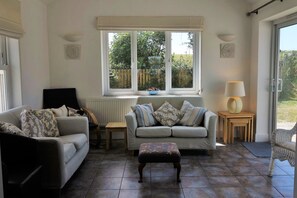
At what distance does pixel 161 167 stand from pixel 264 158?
5.18ft

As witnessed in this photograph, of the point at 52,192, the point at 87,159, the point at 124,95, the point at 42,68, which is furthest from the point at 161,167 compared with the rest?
the point at 42,68

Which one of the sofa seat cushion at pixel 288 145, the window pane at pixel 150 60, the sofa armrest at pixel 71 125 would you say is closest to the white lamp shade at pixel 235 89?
the window pane at pixel 150 60

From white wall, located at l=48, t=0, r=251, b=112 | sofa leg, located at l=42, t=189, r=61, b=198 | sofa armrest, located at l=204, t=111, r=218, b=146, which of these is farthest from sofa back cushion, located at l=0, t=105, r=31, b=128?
sofa armrest, located at l=204, t=111, r=218, b=146

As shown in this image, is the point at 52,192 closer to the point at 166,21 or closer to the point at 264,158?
the point at 264,158

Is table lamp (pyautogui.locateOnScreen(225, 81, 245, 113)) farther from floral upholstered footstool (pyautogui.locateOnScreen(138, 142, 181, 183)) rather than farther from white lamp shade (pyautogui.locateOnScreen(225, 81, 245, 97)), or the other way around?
floral upholstered footstool (pyautogui.locateOnScreen(138, 142, 181, 183))

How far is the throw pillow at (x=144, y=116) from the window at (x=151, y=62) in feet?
2.89

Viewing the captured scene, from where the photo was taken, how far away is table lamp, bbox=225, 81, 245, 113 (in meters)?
4.78

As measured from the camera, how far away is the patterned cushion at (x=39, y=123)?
3.15 meters

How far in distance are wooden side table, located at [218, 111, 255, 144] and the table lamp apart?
106 millimetres

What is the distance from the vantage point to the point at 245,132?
16.2ft

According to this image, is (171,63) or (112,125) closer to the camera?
(112,125)

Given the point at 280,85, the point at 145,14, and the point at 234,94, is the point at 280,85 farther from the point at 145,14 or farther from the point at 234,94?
the point at 145,14

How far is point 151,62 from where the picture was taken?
5301mm

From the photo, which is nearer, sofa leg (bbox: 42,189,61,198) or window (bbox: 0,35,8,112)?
sofa leg (bbox: 42,189,61,198)
